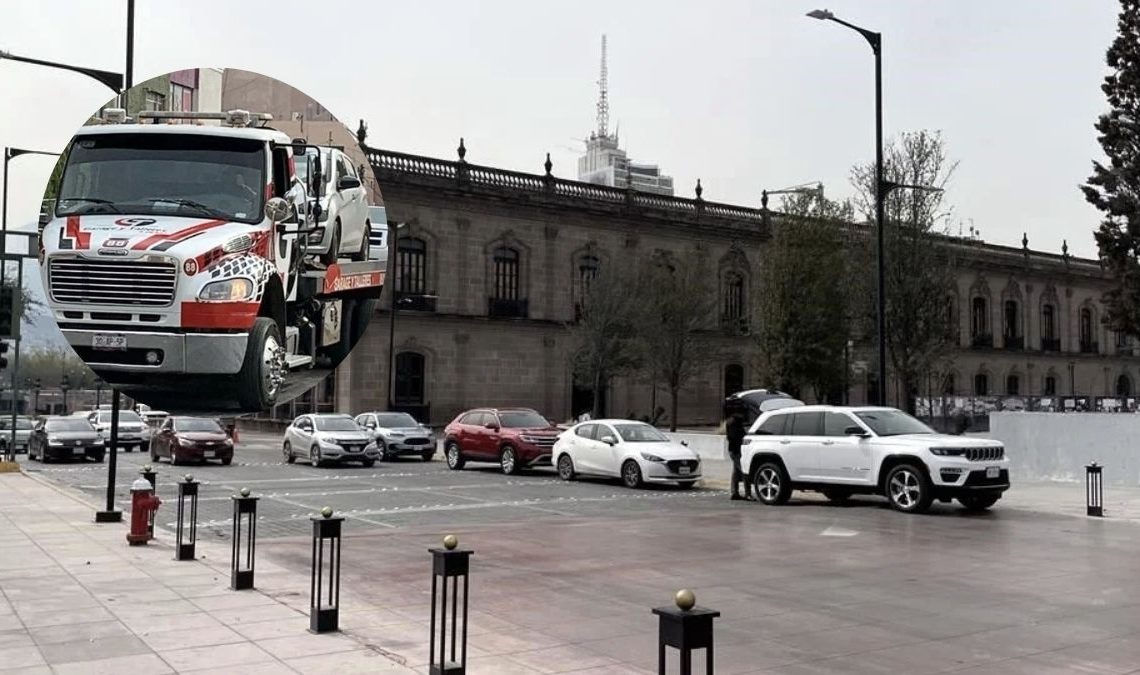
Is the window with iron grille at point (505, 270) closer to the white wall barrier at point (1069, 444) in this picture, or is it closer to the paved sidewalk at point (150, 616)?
the paved sidewalk at point (150, 616)

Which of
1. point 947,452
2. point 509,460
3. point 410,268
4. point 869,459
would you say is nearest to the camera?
point 410,268

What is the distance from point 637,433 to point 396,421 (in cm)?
1104

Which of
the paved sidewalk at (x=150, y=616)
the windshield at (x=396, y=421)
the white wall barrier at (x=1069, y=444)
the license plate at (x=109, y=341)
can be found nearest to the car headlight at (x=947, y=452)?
the white wall barrier at (x=1069, y=444)

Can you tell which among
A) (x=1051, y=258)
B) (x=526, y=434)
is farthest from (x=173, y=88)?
(x=1051, y=258)

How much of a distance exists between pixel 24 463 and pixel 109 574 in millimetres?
26082

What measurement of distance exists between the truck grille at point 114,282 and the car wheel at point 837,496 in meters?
19.6

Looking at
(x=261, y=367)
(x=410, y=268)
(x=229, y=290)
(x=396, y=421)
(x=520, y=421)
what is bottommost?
(x=396, y=421)

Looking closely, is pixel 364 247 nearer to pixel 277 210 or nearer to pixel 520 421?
pixel 277 210

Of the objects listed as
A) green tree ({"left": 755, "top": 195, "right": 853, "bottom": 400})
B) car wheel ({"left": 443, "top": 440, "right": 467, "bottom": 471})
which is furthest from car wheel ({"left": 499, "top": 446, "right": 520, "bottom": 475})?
green tree ({"left": 755, "top": 195, "right": 853, "bottom": 400})

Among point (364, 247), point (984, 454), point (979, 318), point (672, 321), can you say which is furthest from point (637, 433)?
point (979, 318)

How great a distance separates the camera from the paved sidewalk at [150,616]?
813cm

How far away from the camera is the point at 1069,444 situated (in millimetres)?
25859

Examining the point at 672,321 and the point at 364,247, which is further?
the point at 672,321

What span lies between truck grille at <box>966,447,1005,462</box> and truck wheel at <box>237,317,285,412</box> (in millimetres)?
18053
